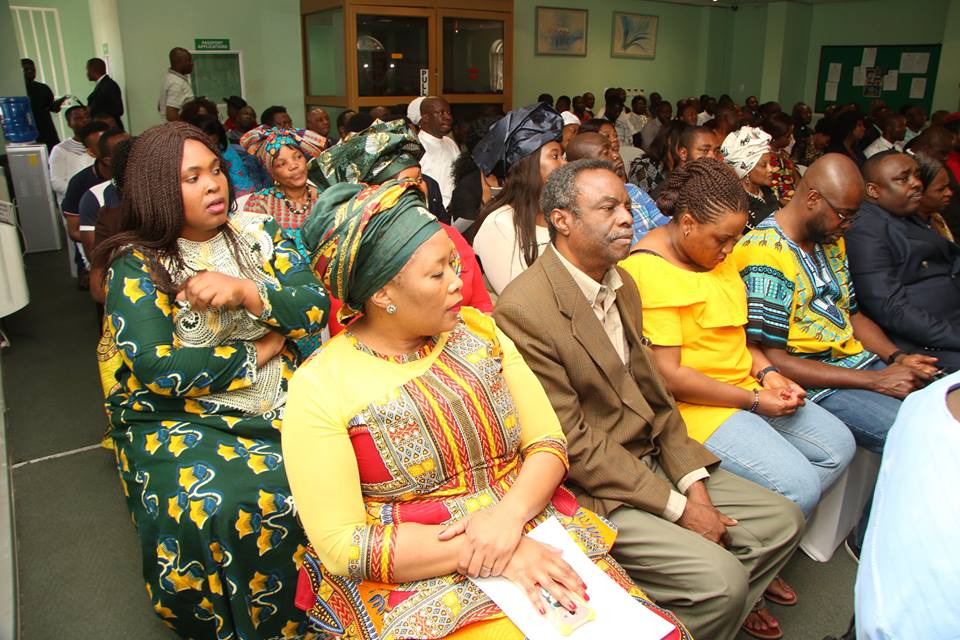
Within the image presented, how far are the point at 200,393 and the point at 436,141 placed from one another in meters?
3.64

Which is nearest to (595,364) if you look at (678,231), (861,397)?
(678,231)

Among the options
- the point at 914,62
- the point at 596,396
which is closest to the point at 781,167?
the point at 596,396

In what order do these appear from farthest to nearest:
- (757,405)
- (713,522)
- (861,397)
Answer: (861,397) < (757,405) < (713,522)

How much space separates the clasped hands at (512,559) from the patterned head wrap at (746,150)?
2.79m

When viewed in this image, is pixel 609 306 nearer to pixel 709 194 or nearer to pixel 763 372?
pixel 709 194

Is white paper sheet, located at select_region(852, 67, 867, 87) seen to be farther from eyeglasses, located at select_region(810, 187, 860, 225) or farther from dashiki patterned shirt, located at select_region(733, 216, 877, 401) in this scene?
eyeglasses, located at select_region(810, 187, 860, 225)

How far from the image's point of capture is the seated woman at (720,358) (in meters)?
2.18

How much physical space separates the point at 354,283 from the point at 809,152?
249 inches

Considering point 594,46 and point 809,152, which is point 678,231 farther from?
point 594,46

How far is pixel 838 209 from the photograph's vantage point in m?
2.58

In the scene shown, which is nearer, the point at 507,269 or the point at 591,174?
the point at 591,174

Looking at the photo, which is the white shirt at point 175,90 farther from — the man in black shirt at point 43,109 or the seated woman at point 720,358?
the seated woman at point 720,358

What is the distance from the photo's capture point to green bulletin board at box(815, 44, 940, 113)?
1074 centimetres

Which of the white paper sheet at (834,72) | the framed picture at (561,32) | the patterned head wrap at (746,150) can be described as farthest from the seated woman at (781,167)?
the white paper sheet at (834,72)
